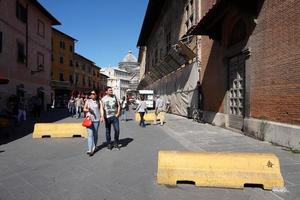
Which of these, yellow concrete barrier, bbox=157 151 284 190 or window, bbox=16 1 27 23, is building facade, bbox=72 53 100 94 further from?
yellow concrete barrier, bbox=157 151 284 190

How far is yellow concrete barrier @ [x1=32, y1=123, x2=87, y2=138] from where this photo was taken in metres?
11.6

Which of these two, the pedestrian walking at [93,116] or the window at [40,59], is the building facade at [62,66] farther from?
the pedestrian walking at [93,116]

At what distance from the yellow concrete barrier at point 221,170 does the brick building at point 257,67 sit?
331cm

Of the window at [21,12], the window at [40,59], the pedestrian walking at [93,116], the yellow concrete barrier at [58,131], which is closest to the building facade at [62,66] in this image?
the window at [40,59]

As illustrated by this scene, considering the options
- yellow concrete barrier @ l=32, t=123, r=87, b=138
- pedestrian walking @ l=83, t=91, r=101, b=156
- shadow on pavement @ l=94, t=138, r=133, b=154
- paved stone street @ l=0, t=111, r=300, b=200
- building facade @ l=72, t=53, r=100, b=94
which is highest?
building facade @ l=72, t=53, r=100, b=94

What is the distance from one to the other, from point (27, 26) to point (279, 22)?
21810 millimetres

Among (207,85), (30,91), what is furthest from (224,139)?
(30,91)

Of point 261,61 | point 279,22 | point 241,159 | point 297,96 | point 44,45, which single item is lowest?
point 241,159

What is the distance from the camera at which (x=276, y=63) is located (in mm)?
9406

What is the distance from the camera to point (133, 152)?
27.2ft

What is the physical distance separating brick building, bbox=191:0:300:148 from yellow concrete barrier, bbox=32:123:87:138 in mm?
5844

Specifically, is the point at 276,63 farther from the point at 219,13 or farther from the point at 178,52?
the point at 178,52

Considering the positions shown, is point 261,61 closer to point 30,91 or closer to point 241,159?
point 241,159

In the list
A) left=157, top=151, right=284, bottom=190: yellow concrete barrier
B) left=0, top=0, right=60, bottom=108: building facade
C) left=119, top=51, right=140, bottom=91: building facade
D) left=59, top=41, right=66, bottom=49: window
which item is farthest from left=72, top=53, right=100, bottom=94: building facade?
left=157, top=151, right=284, bottom=190: yellow concrete barrier
